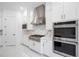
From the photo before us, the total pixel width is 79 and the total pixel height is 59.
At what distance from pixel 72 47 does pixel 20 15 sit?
172 centimetres

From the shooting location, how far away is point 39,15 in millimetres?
3262

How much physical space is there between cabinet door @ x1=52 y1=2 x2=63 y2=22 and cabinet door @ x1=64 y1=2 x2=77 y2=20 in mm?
154

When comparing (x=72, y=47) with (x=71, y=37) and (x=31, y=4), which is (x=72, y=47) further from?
(x=31, y=4)

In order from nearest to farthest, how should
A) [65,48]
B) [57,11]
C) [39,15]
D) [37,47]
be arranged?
[65,48], [57,11], [37,47], [39,15]

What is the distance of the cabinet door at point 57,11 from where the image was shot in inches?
84.8

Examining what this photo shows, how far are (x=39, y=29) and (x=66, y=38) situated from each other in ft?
4.21

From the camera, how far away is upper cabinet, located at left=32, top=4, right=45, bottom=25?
10.2ft

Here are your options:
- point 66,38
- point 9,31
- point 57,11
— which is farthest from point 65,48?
point 9,31

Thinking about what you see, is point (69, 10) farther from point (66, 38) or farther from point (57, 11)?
point (66, 38)

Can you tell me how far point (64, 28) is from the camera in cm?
203

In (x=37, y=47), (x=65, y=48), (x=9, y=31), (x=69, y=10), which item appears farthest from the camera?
(x=37, y=47)

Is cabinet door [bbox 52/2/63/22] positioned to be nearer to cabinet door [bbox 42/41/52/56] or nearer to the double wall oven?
the double wall oven

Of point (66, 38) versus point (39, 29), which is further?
point (39, 29)

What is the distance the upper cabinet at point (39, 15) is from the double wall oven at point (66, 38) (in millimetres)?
876
